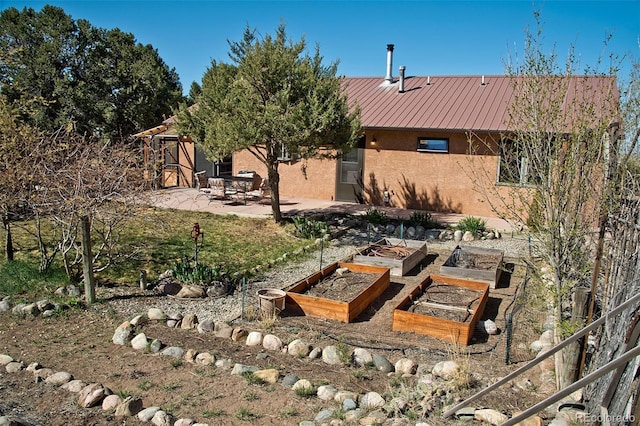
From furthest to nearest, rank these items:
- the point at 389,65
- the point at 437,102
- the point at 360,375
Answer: the point at 389,65 → the point at 437,102 → the point at 360,375

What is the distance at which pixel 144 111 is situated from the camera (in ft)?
106

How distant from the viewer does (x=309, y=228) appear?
12945mm

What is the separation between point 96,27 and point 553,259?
32.1 metres

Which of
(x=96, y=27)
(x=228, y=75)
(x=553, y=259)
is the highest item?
(x=96, y=27)

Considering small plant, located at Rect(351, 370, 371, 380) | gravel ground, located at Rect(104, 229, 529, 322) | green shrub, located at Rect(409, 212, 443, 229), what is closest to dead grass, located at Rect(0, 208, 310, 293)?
gravel ground, located at Rect(104, 229, 529, 322)

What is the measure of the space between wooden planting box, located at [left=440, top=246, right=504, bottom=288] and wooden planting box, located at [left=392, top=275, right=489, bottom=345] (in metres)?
0.51

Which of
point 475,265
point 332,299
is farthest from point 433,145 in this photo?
point 332,299

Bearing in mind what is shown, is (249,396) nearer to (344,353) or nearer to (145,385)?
(145,385)

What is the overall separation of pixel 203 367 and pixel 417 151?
1218 centimetres

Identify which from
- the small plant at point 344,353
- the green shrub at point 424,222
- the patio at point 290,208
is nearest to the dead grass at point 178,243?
the patio at point 290,208

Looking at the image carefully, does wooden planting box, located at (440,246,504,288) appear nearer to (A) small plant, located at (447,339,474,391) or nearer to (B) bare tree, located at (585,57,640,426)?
(B) bare tree, located at (585,57,640,426)

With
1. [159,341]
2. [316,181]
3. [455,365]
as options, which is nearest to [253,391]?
[159,341]

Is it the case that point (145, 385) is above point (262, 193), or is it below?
below

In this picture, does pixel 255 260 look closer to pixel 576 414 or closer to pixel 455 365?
pixel 455 365
